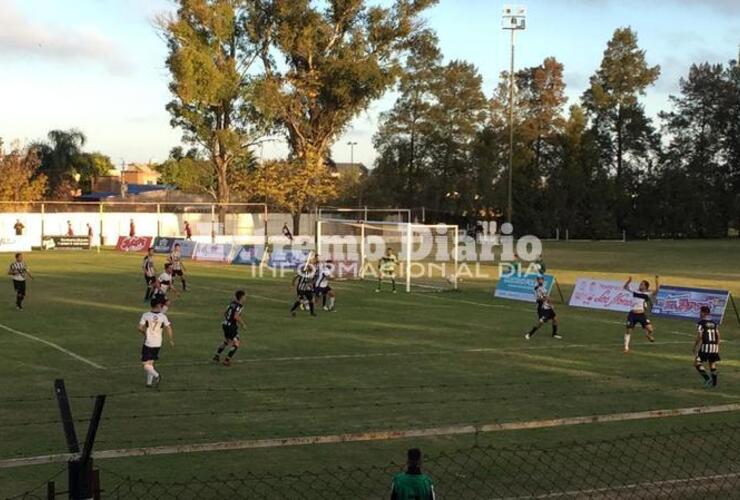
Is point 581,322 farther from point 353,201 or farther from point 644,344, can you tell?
point 353,201

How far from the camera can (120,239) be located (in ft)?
206

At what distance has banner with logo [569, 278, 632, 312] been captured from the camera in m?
27.8

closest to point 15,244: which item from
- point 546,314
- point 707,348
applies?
point 546,314

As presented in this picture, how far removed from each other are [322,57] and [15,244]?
29.0 meters

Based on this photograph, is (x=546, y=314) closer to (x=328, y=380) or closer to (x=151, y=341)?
(x=328, y=380)

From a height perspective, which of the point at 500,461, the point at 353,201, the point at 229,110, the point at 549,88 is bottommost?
the point at 500,461

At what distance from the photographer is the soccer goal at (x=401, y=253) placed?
36500 millimetres

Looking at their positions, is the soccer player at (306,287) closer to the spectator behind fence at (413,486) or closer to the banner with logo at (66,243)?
the spectator behind fence at (413,486)

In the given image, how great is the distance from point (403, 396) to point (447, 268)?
32.4 meters

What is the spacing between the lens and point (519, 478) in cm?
983

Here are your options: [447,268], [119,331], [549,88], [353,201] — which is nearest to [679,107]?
[549,88]

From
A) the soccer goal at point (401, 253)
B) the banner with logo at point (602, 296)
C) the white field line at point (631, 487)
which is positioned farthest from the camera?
the soccer goal at point (401, 253)

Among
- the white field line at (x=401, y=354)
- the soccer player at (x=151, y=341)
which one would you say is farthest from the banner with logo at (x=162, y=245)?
the soccer player at (x=151, y=341)

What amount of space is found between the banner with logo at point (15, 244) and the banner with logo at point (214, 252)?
48.2ft
